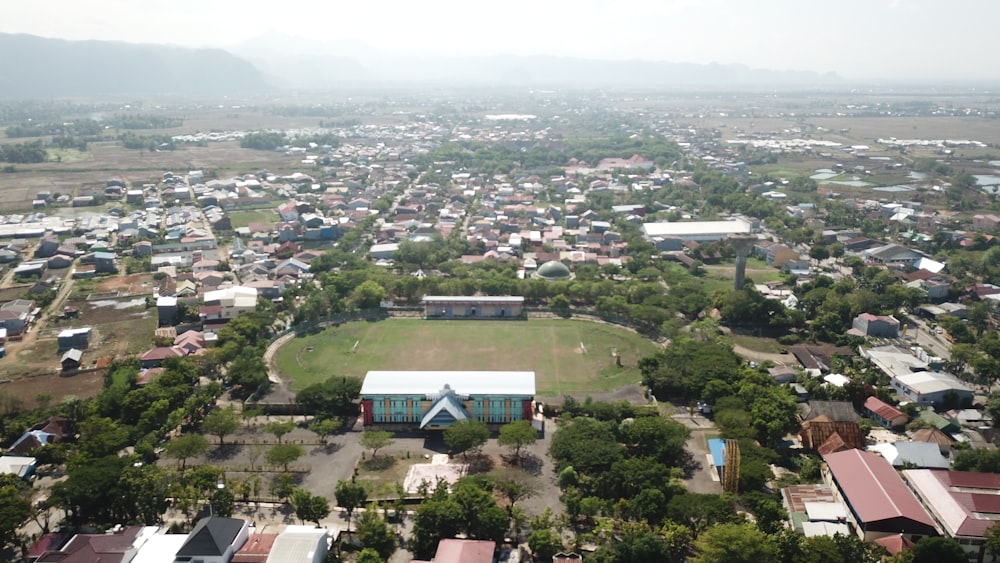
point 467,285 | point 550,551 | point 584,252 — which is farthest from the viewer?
point 584,252

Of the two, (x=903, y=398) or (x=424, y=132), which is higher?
(x=424, y=132)

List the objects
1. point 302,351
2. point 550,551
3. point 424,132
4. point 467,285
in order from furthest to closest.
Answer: point 424,132 → point 467,285 → point 302,351 → point 550,551

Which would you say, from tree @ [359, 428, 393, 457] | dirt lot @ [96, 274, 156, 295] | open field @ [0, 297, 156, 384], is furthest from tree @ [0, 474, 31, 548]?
dirt lot @ [96, 274, 156, 295]

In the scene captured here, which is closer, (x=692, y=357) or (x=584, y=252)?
(x=692, y=357)

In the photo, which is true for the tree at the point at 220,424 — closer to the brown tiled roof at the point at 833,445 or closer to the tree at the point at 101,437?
the tree at the point at 101,437

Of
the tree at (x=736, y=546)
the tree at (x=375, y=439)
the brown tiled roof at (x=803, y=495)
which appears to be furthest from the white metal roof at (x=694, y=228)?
the tree at (x=736, y=546)

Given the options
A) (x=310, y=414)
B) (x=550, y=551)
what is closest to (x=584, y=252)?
(x=310, y=414)

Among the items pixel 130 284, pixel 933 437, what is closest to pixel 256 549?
pixel 933 437

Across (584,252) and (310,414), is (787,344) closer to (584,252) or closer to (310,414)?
(584,252)
